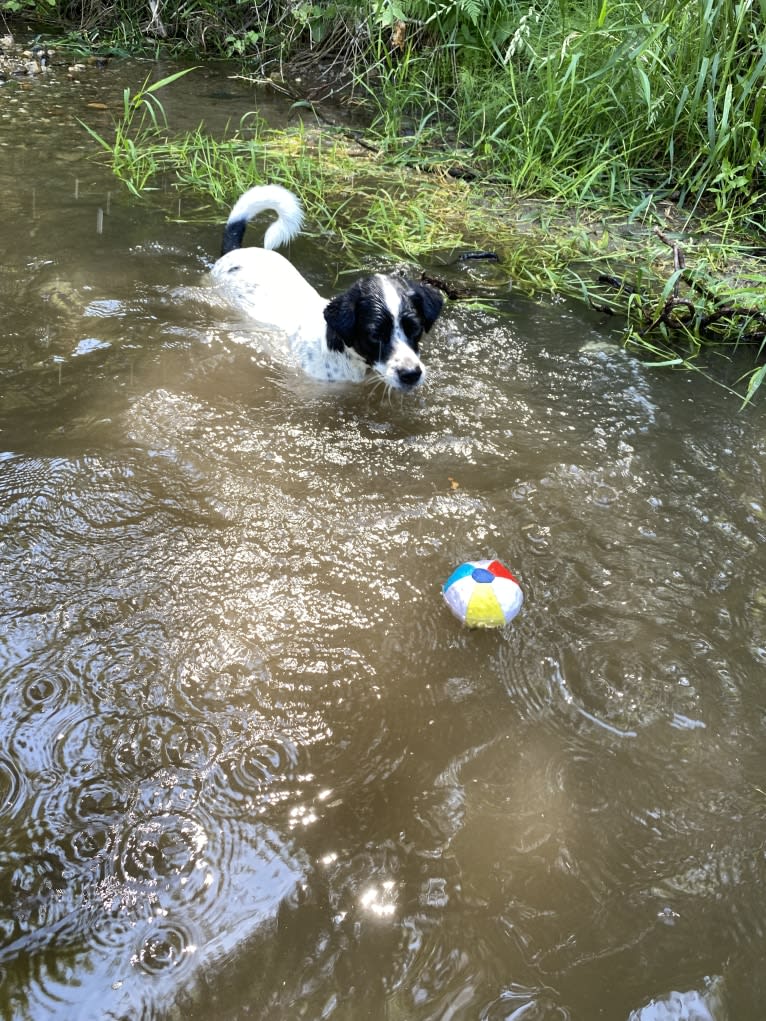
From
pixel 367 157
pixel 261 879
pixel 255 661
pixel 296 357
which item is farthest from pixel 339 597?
pixel 367 157

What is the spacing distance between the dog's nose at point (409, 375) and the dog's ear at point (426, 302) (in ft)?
1.30

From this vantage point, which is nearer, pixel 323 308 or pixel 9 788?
pixel 9 788

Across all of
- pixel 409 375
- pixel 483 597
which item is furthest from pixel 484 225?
pixel 483 597

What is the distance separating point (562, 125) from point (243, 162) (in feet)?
8.04

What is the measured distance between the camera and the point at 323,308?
4.07 meters

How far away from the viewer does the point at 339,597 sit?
8.39 feet

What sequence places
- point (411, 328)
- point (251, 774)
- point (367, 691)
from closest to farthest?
point (251, 774) < point (367, 691) < point (411, 328)

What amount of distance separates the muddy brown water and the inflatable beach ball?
2.8 inches

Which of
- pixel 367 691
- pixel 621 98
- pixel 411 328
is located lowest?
pixel 367 691

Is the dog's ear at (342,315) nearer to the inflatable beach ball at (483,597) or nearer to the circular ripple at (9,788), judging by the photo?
the inflatable beach ball at (483,597)

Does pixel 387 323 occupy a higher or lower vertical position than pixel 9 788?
higher

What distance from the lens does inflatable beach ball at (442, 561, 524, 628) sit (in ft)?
7.90

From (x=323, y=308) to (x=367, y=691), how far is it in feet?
8.01

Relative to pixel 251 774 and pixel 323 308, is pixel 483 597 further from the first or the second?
pixel 323 308
